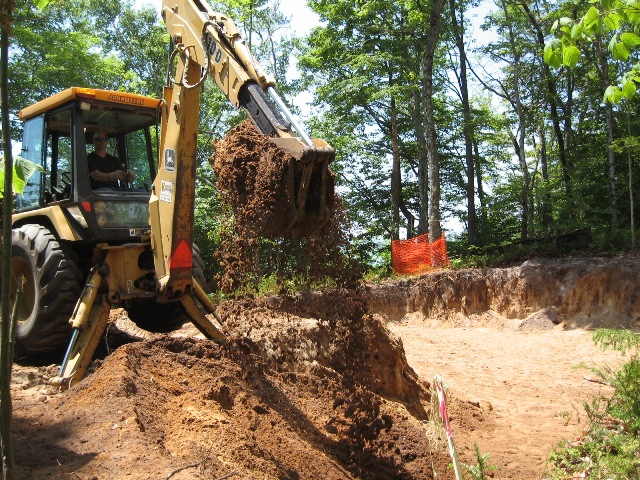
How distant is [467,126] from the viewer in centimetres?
2200

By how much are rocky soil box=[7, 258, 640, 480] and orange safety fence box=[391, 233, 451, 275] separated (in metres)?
6.22

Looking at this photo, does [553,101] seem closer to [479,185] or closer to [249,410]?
[479,185]

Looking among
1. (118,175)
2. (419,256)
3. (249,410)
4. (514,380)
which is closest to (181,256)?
(118,175)

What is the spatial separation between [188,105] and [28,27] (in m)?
19.2

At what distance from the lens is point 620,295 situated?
1363 cm

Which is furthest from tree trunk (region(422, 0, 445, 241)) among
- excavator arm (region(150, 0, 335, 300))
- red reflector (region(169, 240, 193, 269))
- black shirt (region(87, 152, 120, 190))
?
red reflector (region(169, 240, 193, 269))

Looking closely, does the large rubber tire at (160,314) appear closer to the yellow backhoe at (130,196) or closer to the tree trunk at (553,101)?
the yellow backhoe at (130,196)

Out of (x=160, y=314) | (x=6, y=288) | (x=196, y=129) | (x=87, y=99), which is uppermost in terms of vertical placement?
(x=87, y=99)

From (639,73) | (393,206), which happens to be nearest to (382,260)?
(393,206)

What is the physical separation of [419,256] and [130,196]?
464 inches

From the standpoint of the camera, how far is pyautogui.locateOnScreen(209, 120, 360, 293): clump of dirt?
5164 millimetres

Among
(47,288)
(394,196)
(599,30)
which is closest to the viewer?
(599,30)

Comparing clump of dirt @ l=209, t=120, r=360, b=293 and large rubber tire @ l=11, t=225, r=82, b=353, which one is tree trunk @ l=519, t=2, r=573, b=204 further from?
large rubber tire @ l=11, t=225, r=82, b=353

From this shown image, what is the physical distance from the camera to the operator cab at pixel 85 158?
6.36 meters
